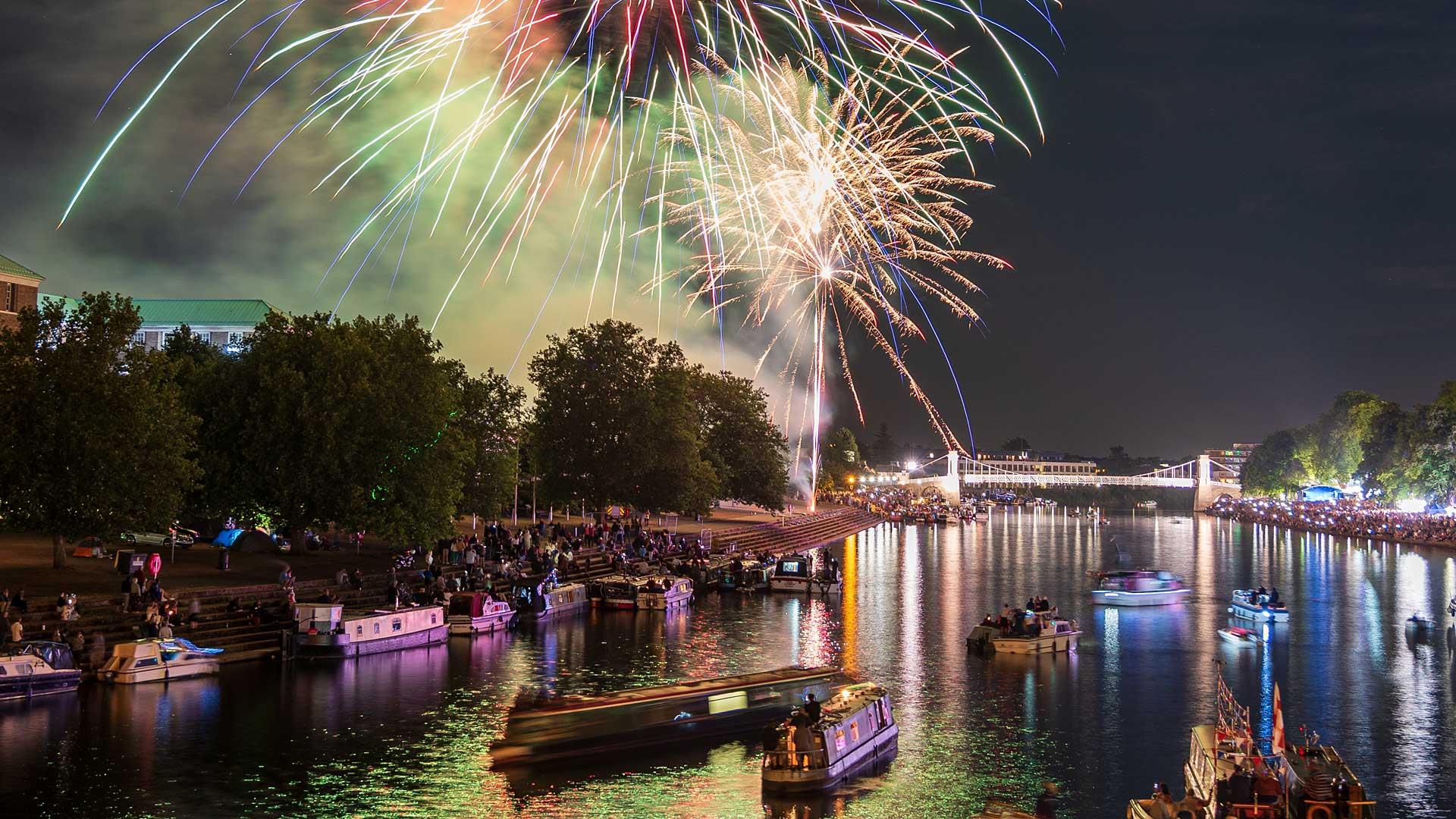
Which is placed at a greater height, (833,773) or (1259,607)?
(833,773)

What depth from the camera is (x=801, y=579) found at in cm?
6231

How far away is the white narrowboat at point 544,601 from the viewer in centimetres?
4669

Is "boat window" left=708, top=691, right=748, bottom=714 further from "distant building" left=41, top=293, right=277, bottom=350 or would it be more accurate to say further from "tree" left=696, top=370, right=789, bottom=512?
"distant building" left=41, top=293, right=277, bottom=350

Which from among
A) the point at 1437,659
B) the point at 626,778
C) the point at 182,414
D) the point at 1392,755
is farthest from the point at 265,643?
the point at 1437,659

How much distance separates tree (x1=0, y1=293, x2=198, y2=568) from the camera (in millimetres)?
36031

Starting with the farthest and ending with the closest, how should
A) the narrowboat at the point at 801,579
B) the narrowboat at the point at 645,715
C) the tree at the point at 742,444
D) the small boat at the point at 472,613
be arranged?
1. the tree at the point at 742,444
2. the narrowboat at the point at 801,579
3. the small boat at the point at 472,613
4. the narrowboat at the point at 645,715

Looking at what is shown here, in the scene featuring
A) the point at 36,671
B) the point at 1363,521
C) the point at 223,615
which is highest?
the point at 223,615

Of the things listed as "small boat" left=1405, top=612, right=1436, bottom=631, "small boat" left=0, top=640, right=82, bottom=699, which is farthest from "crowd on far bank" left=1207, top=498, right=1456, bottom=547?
"small boat" left=0, top=640, right=82, bottom=699

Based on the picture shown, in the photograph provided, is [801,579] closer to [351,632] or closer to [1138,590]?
[1138,590]

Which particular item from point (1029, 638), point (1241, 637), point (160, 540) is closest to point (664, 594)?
point (1029, 638)

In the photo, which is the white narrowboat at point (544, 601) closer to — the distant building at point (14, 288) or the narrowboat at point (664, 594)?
the narrowboat at point (664, 594)

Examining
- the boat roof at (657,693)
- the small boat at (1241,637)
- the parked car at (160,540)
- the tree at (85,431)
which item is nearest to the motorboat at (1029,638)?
the small boat at (1241,637)

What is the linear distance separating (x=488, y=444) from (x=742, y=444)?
4512 centimetres

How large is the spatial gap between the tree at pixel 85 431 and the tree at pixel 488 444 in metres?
16.6
